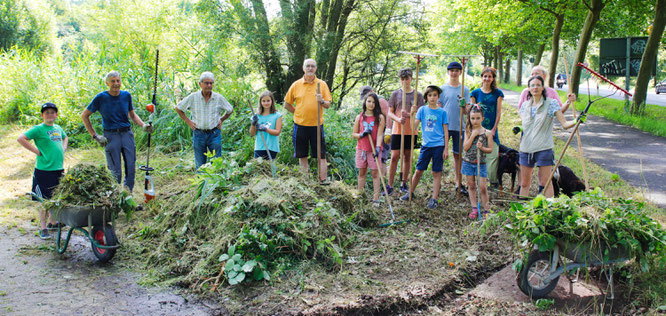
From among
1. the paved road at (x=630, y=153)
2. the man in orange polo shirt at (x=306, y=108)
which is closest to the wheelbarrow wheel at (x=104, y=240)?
the man in orange polo shirt at (x=306, y=108)

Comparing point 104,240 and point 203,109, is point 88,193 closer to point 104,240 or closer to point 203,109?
point 104,240

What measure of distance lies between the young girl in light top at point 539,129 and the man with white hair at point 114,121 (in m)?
4.95

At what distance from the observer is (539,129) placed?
5.42m

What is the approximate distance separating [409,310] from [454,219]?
90.1 inches

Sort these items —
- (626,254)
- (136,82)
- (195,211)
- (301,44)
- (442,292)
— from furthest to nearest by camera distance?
(301,44) < (136,82) < (195,211) < (442,292) < (626,254)

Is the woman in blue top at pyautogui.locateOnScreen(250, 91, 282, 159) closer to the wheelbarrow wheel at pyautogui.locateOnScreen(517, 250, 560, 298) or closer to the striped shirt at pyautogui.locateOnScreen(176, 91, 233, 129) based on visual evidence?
the striped shirt at pyautogui.locateOnScreen(176, 91, 233, 129)

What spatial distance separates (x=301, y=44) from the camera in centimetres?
1208

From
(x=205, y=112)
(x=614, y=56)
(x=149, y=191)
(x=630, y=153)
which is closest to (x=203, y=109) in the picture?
(x=205, y=112)

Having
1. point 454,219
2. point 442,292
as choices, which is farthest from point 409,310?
point 454,219

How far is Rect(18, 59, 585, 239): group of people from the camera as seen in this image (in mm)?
5367

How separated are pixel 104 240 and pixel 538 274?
165 inches

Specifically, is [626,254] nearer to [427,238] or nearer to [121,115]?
[427,238]

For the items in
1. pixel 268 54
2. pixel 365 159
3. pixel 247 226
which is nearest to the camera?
pixel 247 226

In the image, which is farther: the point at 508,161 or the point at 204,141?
the point at 204,141
